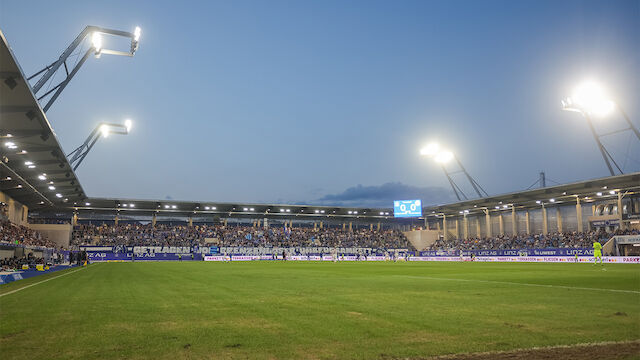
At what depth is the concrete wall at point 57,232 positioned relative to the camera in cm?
6650

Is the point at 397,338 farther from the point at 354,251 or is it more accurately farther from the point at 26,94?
the point at 354,251

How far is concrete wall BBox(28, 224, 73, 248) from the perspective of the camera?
6650 cm

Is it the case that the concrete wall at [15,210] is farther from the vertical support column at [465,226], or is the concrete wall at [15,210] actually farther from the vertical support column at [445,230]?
the vertical support column at [465,226]

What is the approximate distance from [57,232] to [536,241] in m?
73.4

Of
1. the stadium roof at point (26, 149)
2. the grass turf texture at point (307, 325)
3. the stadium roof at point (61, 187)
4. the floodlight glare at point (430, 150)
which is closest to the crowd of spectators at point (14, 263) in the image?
the stadium roof at point (26, 149)

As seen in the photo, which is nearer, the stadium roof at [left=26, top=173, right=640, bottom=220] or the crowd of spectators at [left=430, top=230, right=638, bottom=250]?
the crowd of spectators at [left=430, top=230, right=638, bottom=250]

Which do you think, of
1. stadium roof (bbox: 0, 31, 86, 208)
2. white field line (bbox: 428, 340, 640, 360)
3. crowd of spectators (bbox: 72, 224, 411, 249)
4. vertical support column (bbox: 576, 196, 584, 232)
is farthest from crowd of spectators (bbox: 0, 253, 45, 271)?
vertical support column (bbox: 576, 196, 584, 232)

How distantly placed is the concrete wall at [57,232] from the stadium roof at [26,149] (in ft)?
26.8

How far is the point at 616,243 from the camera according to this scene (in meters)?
50.7

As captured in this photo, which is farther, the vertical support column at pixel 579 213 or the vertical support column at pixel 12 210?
the vertical support column at pixel 579 213

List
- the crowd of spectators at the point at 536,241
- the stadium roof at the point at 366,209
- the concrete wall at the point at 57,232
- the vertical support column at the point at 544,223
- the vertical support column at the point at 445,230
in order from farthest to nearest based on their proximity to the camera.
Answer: the vertical support column at the point at 445,230
the vertical support column at the point at 544,223
the concrete wall at the point at 57,232
the stadium roof at the point at 366,209
the crowd of spectators at the point at 536,241

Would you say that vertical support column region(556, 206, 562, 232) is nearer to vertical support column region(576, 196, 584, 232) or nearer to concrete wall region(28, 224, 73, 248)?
vertical support column region(576, 196, 584, 232)

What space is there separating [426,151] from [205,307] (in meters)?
58.9

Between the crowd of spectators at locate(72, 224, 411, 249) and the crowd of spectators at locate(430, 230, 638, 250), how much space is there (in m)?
14.1
